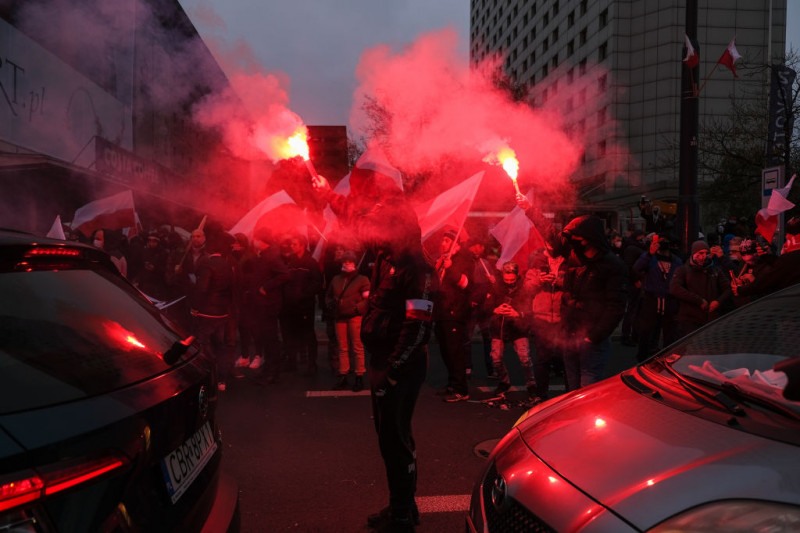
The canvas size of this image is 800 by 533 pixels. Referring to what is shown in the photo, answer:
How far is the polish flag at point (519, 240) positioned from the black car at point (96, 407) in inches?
261

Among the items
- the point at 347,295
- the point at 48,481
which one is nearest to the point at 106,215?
the point at 347,295

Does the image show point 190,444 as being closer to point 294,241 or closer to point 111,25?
point 294,241

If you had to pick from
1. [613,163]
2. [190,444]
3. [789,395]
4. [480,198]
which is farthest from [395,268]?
A: [613,163]

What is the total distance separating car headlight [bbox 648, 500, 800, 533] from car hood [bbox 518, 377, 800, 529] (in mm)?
21

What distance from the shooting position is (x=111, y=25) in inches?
527

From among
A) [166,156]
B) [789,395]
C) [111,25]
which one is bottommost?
[789,395]

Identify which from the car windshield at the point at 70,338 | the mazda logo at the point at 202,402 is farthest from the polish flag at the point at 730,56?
the car windshield at the point at 70,338

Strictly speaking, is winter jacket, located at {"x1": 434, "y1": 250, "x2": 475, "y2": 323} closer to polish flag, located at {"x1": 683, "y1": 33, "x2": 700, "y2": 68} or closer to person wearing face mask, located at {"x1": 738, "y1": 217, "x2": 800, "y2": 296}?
person wearing face mask, located at {"x1": 738, "y1": 217, "x2": 800, "y2": 296}

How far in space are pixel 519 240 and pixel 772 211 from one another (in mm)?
3587

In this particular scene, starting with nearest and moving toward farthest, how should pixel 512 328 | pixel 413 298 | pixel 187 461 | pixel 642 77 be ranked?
pixel 187 461 < pixel 413 298 < pixel 512 328 < pixel 642 77

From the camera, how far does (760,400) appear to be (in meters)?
1.93

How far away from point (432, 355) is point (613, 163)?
35794mm

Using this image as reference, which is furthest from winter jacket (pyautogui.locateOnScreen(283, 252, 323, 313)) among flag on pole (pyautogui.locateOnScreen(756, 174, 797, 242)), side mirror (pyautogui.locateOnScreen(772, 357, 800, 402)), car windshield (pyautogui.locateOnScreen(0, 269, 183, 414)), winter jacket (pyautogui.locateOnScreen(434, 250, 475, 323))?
flag on pole (pyautogui.locateOnScreen(756, 174, 797, 242))

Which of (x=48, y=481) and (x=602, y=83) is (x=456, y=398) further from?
(x=602, y=83)
